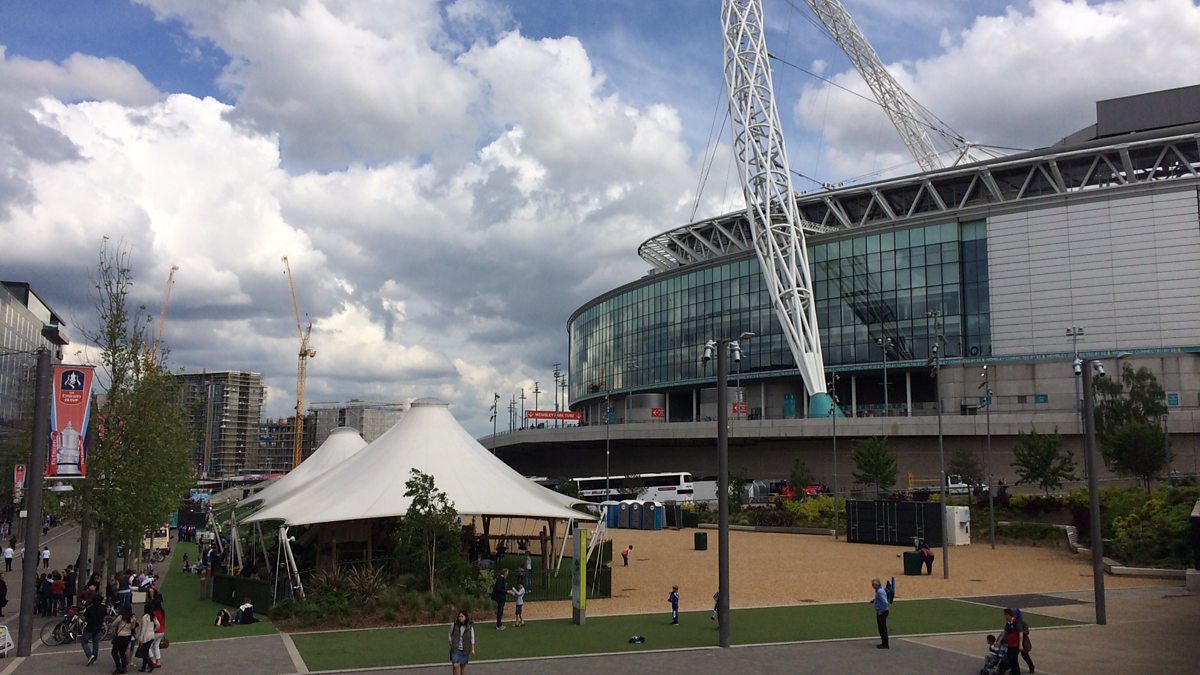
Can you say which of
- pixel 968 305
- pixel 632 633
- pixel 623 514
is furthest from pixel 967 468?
pixel 632 633

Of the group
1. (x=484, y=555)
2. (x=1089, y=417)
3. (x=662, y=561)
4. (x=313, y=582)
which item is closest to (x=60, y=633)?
(x=313, y=582)

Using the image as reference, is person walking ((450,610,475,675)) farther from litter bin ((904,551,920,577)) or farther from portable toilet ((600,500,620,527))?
portable toilet ((600,500,620,527))

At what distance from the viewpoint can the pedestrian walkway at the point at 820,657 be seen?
17312 mm

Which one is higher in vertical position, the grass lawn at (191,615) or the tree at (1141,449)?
the tree at (1141,449)

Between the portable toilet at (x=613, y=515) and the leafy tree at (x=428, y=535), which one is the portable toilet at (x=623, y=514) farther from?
the leafy tree at (x=428, y=535)

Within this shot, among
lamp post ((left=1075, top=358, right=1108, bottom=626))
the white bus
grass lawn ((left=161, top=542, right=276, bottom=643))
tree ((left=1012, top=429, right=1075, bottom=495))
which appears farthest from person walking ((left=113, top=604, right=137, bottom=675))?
the white bus

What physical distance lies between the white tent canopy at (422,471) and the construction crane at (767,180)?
5551 cm

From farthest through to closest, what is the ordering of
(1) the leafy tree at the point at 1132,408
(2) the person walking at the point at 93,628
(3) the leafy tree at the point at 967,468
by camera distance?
(3) the leafy tree at the point at 967,468, (1) the leafy tree at the point at 1132,408, (2) the person walking at the point at 93,628

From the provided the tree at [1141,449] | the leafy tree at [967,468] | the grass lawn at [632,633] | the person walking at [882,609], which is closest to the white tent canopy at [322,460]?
the grass lawn at [632,633]

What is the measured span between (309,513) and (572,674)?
471 inches

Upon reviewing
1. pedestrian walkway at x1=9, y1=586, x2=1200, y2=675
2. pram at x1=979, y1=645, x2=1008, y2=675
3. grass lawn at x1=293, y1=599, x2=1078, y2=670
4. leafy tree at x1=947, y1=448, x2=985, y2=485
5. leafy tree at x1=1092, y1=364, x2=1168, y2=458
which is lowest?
grass lawn at x1=293, y1=599, x2=1078, y2=670

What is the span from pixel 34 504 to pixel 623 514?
43.3m

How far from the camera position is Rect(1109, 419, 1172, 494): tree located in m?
47.4

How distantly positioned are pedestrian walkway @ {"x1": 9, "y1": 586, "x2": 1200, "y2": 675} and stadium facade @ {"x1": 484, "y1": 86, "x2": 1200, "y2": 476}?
1910 inches
